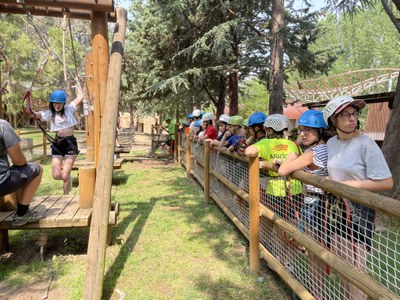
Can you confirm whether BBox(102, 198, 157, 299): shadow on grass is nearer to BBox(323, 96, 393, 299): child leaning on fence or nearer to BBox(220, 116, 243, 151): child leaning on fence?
BBox(220, 116, 243, 151): child leaning on fence

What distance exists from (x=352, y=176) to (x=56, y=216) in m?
3.18

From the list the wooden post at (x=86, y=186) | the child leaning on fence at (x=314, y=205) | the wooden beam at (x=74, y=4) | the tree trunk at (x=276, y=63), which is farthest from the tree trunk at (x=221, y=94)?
the child leaning on fence at (x=314, y=205)

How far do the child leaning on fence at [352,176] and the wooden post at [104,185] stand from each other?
209 centimetres

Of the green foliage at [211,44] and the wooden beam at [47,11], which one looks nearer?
the wooden beam at [47,11]

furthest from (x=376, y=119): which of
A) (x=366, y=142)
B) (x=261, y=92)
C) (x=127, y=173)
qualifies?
(x=366, y=142)

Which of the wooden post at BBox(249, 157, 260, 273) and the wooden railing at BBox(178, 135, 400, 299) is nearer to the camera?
the wooden railing at BBox(178, 135, 400, 299)

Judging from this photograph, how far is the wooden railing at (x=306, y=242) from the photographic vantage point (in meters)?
1.86

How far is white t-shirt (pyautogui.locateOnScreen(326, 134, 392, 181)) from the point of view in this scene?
7.21 feet

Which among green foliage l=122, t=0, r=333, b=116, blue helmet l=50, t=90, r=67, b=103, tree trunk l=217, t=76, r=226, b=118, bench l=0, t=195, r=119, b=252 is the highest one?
green foliage l=122, t=0, r=333, b=116

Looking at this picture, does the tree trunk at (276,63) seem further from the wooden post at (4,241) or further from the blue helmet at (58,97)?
Answer: the wooden post at (4,241)

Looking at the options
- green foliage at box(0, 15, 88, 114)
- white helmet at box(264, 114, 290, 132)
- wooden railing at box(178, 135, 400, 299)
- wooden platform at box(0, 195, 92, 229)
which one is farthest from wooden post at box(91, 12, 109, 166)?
green foliage at box(0, 15, 88, 114)

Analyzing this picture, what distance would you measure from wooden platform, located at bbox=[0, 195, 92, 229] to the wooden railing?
1953mm

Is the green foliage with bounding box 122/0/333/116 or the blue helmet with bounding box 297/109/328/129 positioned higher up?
the green foliage with bounding box 122/0/333/116

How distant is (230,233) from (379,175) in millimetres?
3016
